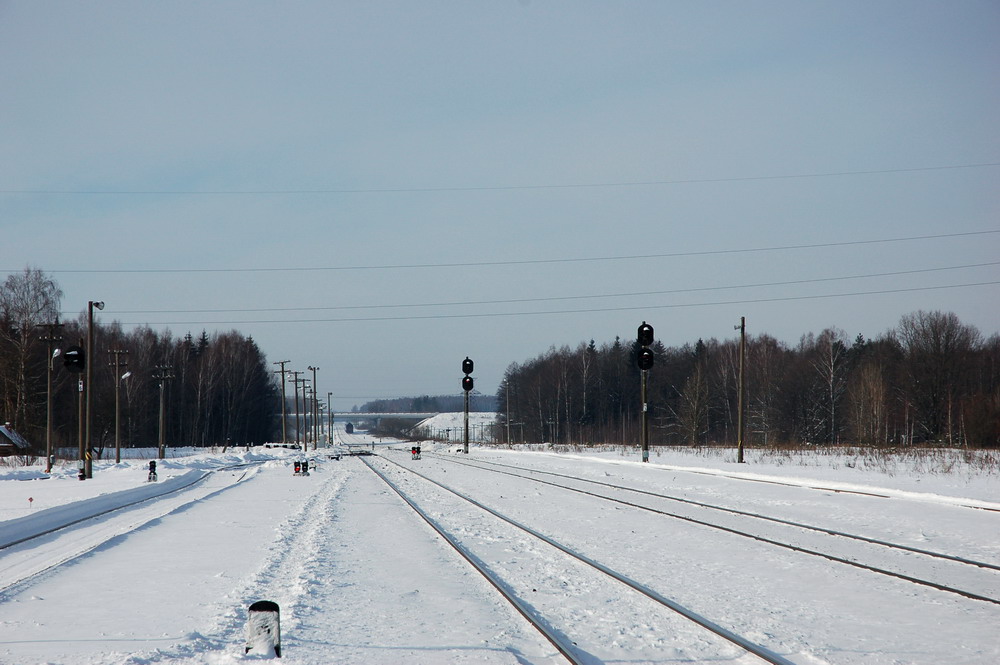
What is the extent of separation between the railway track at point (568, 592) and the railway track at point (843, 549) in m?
3.29

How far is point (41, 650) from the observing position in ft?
23.7

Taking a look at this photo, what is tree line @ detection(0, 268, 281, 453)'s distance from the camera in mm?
64562

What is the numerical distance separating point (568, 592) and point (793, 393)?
278 feet

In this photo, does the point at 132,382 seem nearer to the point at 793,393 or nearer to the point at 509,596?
the point at 793,393

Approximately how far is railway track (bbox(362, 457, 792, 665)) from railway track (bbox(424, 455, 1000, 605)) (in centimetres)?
329

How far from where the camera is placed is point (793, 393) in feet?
290

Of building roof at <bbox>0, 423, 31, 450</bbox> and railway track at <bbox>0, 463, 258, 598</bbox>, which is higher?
railway track at <bbox>0, 463, 258, 598</bbox>

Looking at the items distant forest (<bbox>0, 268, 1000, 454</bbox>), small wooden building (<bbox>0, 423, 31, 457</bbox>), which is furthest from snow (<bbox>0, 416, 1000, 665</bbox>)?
small wooden building (<bbox>0, 423, 31, 457</bbox>)

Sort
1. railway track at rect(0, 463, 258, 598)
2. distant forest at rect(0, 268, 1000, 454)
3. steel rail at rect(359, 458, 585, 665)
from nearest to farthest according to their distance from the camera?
steel rail at rect(359, 458, 585, 665)
railway track at rect(0, 463, 258, 598)
distant forest at rect(0, 268, 1000, 454)

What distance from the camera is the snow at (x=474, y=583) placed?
7.28 metres

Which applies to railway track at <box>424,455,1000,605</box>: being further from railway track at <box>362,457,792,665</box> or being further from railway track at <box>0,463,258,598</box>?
railway track at <box>0,463,258,598</box>

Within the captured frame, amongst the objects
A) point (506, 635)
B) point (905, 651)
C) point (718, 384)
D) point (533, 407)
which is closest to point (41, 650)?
point (506, 635)

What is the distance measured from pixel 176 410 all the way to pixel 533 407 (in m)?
49.8

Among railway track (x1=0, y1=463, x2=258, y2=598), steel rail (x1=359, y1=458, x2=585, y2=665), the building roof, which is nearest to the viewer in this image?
steel rail (x1=359, y1=458, x2=585, y2=665)
